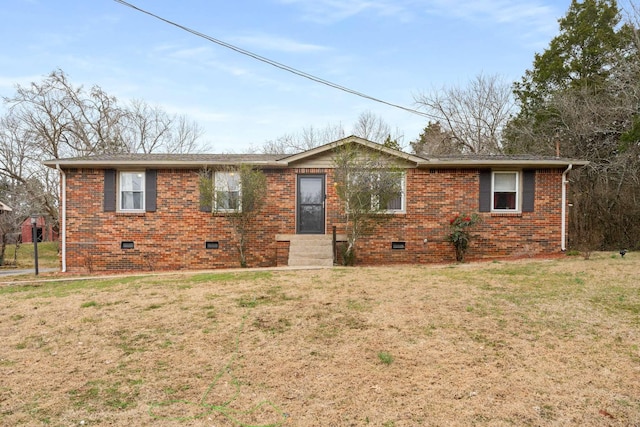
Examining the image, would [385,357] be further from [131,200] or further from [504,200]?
[131,200]

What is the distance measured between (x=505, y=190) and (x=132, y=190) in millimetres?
10887

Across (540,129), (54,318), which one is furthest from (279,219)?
(540,129)

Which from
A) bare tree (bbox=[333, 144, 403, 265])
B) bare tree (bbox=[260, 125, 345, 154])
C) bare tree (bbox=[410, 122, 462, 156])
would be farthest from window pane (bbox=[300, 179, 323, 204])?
bare tree (bbox=[260, 125, 345, 154])

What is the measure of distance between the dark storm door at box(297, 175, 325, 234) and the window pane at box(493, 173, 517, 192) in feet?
16.6

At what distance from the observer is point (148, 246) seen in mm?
11688

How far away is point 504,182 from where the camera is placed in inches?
470

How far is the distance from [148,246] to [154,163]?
239 centimetres

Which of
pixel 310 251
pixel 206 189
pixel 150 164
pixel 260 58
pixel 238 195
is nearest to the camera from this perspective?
pixel 310 251

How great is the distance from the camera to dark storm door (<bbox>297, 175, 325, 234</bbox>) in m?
12.0

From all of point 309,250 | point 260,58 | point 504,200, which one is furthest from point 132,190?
point 504,200

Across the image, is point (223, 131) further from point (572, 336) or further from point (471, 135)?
point (572, 336)

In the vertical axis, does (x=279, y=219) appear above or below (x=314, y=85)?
below

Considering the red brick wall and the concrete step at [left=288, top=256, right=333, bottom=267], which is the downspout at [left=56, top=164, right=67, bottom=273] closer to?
the red brick wall

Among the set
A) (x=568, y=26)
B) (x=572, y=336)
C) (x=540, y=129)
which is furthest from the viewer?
(x=568, y=26)
